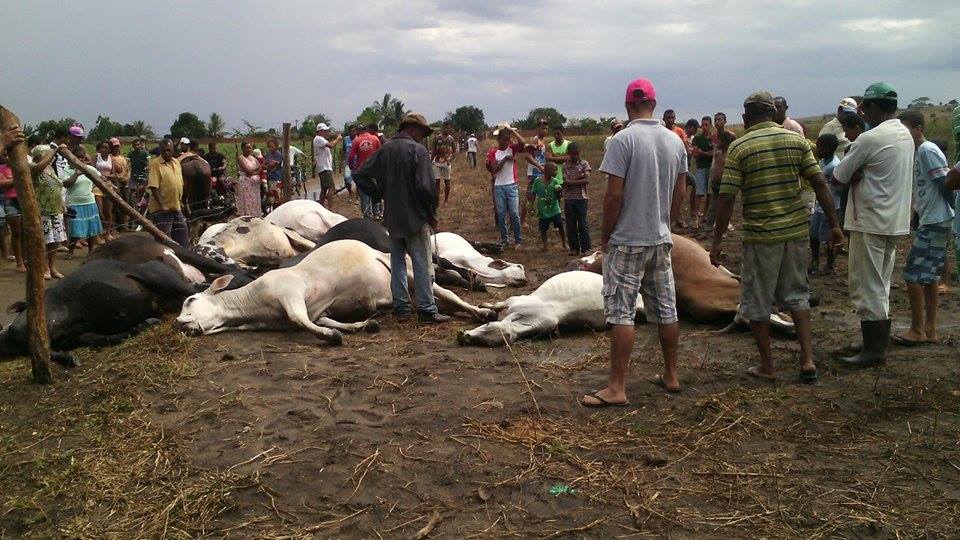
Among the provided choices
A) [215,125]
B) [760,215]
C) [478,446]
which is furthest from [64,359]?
[215,125]

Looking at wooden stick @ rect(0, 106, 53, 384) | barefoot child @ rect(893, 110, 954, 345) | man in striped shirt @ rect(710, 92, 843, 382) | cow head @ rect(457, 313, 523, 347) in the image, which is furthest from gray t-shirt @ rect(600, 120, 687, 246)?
wooden stick @ rect(0, 106, 53, 384)

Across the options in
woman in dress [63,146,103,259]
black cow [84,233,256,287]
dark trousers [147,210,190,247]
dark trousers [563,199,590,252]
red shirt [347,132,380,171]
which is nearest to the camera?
black cow [84,233,256,287]

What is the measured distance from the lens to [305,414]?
484 centimetres

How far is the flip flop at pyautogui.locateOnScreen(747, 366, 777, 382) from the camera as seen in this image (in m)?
5.31

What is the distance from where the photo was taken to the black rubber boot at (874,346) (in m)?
5.48

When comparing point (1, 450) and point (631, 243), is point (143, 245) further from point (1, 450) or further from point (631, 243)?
point (631, 243)

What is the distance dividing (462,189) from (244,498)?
72.7 ft

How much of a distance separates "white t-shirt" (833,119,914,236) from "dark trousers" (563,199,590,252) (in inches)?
207

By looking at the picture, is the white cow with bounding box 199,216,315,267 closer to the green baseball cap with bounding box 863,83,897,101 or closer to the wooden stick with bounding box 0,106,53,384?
the wooden stick with bounding box 0,106,53,384

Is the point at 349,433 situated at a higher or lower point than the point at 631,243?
lower

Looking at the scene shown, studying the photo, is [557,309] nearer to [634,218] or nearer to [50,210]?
[634,218]

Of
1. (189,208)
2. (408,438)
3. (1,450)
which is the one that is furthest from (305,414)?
(189,208)

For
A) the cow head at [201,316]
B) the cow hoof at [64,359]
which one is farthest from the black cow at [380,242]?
the cow hoof at [64,359]

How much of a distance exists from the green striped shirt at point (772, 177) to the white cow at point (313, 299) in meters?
2.78
